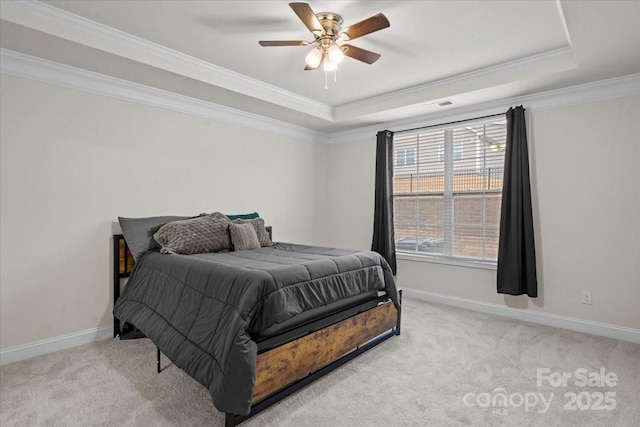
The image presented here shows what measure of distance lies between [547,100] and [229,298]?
3629mm

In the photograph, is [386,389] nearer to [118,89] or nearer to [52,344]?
[52,344]

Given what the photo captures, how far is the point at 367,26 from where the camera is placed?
2141 mm

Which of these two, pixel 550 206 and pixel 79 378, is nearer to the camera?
pixel 79 378

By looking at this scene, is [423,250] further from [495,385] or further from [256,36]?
[256,36]

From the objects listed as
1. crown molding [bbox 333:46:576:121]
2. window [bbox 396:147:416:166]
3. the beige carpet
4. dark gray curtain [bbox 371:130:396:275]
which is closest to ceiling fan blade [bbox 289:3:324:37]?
crown molding [bbox 333:46:576:121]

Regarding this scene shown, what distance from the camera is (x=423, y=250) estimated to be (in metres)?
4.51

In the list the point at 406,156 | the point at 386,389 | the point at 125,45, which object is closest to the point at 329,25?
the point at 125,45

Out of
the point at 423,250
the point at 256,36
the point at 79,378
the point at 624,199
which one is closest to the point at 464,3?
the point at 256,36

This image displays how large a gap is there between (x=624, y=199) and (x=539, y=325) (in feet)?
4.69

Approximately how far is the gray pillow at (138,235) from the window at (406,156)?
322 cm

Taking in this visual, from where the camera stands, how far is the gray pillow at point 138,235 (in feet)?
9.83

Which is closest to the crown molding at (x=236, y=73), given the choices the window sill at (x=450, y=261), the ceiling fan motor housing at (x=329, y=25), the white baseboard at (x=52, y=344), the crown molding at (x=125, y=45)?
the crown molding at (x=125, y=45)

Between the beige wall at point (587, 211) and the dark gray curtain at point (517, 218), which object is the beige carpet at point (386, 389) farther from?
the dark gray curtain at point (517, 218)

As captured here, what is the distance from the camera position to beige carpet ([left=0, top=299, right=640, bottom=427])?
75.4 inches
